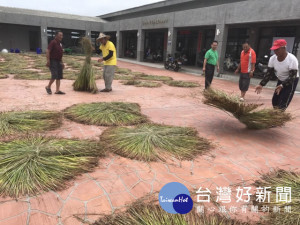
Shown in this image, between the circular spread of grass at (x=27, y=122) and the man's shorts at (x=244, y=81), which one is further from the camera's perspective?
the man's shorts at (x=244, y=81)

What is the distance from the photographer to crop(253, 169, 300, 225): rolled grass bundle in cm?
169

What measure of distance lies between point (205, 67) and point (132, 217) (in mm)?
5273

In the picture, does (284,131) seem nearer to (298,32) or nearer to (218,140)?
(218,140)

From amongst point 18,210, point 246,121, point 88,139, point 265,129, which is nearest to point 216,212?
point 18,210

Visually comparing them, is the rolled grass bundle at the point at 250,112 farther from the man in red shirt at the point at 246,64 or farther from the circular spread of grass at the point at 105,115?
the man in red shirt at the point at 246,64

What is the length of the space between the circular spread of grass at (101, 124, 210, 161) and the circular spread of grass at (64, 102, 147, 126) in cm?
42

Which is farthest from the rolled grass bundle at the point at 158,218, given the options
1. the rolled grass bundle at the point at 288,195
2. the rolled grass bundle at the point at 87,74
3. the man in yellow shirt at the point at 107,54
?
the man in yellow shirt at the point at 107,54

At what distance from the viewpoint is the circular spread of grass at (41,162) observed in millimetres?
1975

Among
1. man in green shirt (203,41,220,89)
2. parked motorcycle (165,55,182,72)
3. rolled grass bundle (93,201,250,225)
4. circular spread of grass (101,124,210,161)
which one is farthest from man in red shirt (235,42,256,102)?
parked motorcycle (165,55,182,72)

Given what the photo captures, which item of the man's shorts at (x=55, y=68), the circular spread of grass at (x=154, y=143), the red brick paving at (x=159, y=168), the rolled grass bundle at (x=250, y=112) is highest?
the man's shorts at (x=55, y=68)

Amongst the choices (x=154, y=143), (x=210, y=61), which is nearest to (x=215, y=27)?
(x=210, y=61)

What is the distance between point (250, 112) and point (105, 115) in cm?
213

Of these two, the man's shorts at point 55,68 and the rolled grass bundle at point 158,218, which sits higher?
the man's shorts at point 55,68

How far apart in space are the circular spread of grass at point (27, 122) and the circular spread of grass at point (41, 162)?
17.1 inches
